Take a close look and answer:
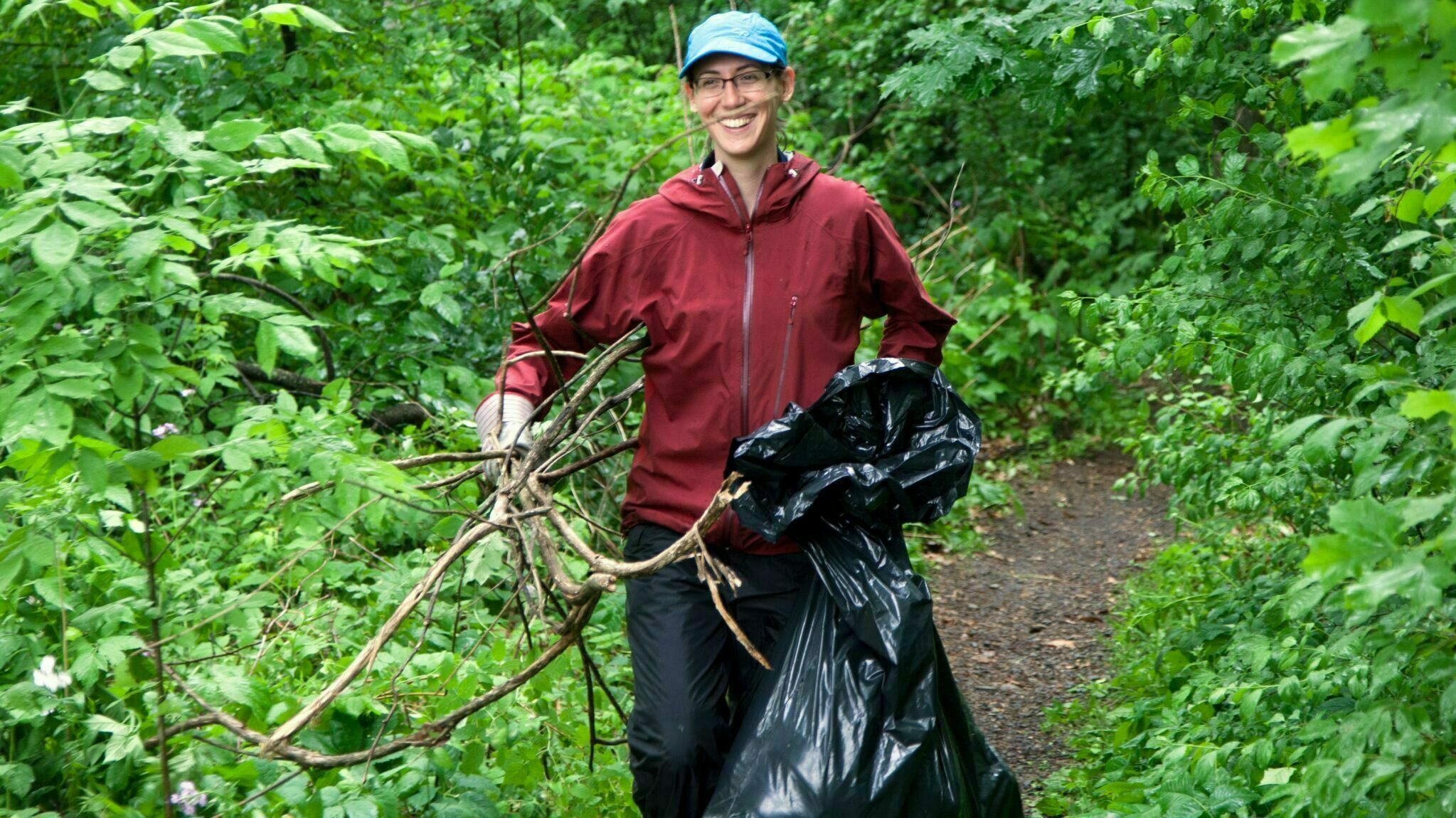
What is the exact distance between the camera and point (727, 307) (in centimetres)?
288

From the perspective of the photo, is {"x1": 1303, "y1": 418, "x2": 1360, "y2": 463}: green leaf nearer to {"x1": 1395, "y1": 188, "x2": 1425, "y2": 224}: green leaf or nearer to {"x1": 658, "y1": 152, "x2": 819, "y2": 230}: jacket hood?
{"x1": 1395, "y1": 188, "x2": 1425, "y2": 224}: green leaf

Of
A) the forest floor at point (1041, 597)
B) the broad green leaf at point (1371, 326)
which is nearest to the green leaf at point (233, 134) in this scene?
the broad green leaf at point (1371, 326)

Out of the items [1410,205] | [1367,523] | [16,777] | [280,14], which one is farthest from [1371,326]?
[16,777]

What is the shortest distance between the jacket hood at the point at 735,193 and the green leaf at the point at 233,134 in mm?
890

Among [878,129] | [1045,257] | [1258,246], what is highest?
[1258,246]

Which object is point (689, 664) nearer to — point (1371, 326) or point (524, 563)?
point (524, 563)

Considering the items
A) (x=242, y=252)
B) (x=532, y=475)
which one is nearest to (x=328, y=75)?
(x=242, y=252)

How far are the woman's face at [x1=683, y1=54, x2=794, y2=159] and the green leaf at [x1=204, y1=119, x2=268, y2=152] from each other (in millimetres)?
937

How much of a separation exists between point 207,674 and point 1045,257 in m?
6.98

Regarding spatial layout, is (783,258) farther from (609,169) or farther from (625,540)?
(609,169)

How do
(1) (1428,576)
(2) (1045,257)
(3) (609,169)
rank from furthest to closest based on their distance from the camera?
(2) (1045,257)
(3) (609,169)
(1) (1428,576)

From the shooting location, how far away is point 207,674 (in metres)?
3.00

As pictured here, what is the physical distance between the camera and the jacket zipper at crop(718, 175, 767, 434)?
2.87 meters

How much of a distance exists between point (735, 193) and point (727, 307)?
0.92ft
